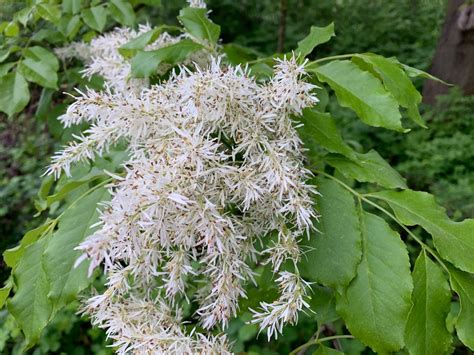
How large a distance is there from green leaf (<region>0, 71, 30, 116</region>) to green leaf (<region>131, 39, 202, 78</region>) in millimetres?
581

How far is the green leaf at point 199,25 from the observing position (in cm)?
130

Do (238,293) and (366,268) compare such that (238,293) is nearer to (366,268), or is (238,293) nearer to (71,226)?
(366,268)

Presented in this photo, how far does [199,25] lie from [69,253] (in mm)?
699

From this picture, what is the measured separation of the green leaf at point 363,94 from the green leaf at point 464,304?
296 millimetres

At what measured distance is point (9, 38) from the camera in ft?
6.21

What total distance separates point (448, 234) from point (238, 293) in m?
0.41

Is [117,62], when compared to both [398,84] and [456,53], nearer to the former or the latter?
[398,84]

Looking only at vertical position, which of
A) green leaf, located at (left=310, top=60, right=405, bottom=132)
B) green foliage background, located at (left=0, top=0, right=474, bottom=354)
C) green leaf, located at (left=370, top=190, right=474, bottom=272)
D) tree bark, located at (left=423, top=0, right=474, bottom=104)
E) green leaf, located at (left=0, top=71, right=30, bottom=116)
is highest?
green leaf, located at (left=310, top=60, right=405, bottom=132)

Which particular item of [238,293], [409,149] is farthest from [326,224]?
[409,149]

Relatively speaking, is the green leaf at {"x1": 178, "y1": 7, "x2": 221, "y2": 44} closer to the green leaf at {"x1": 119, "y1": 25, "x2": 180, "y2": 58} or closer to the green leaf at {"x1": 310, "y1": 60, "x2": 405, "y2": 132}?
the green leaf at {"x1": 119, "y1": 25, "x2": 180, "y2": 58}

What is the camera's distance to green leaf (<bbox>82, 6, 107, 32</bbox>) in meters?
1.78

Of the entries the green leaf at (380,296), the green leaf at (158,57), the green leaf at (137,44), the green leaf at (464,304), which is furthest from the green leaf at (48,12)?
the green leaf at (464,304)

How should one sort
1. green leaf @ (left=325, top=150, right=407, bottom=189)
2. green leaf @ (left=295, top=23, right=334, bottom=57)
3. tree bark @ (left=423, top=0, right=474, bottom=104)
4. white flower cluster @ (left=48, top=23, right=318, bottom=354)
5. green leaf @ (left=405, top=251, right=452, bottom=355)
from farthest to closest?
1. tree bark @ (left=423, top=0, right=474, bottom=104)
2. green leaf @ (left=295, top=23, right=334, bottom=57)
3. green leaf @ (left=325, top=150, right=407, bottom=189)
4. green leaf @ (left=405, top=251, right=452, bottom=355)
5. white flower cluster @ (left=48, top=23, right=318, bottom=354)

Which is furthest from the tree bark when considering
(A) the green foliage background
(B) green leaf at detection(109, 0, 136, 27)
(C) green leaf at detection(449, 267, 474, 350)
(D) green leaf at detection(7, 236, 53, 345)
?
(D) green leaf at detection(7, 236, 53, 345)
